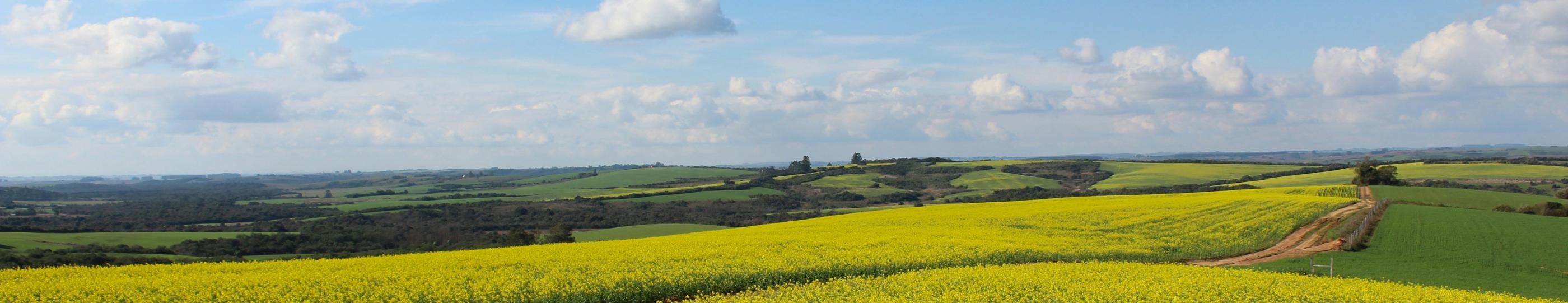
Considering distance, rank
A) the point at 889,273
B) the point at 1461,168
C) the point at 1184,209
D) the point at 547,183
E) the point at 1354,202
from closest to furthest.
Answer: the point at 889,273 → the point at 1184,209 → the point at 1354,202 → the point at 1461,168 → the point at 547,183

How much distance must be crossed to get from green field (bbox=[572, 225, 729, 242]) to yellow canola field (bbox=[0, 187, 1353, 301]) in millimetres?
18365

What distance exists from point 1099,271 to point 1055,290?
4.48 meters

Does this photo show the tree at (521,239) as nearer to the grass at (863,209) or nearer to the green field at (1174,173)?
the grass at (863,209)

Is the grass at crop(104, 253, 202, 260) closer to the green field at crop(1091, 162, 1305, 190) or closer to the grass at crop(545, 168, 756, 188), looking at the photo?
the green field at crop(1091, 162, 1305, 190)

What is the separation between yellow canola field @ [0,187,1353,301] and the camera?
1762 cm

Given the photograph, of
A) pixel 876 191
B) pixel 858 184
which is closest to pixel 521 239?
pixel 876 191

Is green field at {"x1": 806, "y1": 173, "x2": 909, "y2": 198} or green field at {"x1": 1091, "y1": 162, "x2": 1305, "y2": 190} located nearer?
green field at {"x1": 1091, "y1": 162, "x2": 1305, "y2": 190}

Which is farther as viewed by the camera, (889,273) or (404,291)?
(889,273)

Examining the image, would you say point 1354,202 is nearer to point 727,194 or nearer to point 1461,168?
point 1461,168

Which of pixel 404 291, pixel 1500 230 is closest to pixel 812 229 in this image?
pixel 404 291

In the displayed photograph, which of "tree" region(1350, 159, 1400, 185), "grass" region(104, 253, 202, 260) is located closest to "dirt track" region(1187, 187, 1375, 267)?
"tree" region(1350, 159, 1400, 185)

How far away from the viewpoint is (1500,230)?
38.2m

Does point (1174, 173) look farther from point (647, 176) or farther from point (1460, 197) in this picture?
point (647, 176)

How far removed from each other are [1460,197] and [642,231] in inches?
2361
